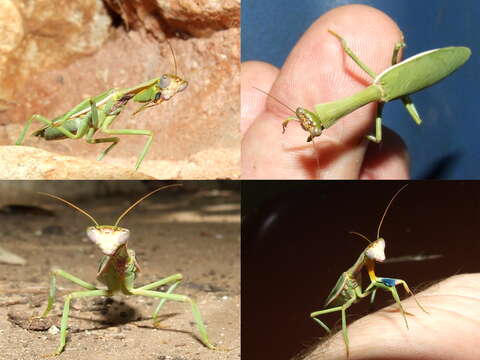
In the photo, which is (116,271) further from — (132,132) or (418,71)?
(418,71)

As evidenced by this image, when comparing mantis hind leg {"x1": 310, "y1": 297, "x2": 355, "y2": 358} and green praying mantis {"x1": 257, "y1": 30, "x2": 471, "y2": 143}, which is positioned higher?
green praying mantis {"x1": 257, "y1": 30, "x2": 471, "y2": 143}

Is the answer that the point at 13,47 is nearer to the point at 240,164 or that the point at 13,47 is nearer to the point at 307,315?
the point at 240,164

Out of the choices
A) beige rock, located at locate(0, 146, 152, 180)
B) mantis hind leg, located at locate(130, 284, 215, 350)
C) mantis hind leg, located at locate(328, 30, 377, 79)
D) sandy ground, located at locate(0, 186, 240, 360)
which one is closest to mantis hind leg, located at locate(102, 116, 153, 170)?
beige rock, located at locate(0, 146, 152, 180)

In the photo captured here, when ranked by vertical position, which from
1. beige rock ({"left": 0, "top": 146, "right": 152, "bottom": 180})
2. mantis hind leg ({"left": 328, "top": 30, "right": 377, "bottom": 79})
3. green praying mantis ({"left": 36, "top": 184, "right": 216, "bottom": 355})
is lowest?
green praying mantis ({"left": 36, "top": 184, "right": 216, "bottom": 355})

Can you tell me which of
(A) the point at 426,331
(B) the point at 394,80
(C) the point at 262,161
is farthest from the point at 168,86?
(A) the point at 426,331

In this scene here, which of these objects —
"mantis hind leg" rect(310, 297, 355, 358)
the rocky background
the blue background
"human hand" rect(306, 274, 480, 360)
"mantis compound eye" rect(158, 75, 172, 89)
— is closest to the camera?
"human hand" rect(306, 274, 480, 360)

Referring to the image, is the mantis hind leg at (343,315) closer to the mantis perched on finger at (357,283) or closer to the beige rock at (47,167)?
the mantis perched on finger at (357,283)

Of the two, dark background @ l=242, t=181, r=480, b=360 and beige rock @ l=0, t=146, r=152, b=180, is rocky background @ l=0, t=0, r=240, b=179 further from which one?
dark background @ l=242, t=181, r=480, b=360

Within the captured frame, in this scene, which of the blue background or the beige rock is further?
the blue background

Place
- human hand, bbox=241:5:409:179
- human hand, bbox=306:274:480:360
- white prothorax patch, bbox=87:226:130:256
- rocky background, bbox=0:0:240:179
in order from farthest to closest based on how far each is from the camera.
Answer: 1. rocky background, bbox=0:0:240:179
2. human hand, bbox=241:5:409:179
3. white prothorax patch, bbox=87:226:130:256
4. human hand, bbox=306:274:480:360
